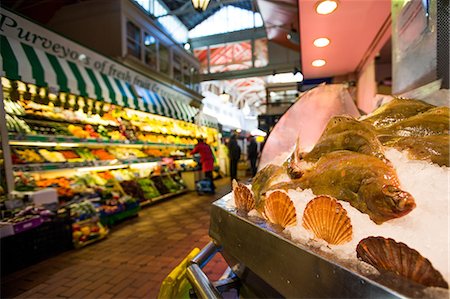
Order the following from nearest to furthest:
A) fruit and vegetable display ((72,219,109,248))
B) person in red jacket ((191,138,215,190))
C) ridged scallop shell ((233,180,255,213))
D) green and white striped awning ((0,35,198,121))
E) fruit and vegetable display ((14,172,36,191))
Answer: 1. ridged scallop shell ((233,180,255,213))
2. fruit and vegetable display ((72,219,109,248))
3. fruit and vegetable display ((14,172,36,191))
4. green and white striped awning ((0,35,198,121))
5. person in red jacket ((191,138,215,190))

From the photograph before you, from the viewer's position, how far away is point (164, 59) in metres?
11.6

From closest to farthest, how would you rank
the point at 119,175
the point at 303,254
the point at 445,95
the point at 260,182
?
the point at 303,254
the point at 445,95
the point at 260,182
the point at 119,175

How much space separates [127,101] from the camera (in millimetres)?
7602

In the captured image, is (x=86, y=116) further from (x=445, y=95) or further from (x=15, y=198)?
(x=445, y=95)

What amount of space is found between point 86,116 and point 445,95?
7108mm

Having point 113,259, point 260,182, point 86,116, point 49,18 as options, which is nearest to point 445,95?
point 260,182

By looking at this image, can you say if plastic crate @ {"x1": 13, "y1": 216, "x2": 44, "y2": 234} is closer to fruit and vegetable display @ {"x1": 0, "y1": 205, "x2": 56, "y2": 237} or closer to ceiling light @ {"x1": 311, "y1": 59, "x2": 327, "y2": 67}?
fruit and vegetable display @ {"x1": 0, "y1": 205, "x2": 56, "y2": 237}

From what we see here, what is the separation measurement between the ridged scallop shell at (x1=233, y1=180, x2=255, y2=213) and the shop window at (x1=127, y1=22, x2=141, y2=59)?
8997mm

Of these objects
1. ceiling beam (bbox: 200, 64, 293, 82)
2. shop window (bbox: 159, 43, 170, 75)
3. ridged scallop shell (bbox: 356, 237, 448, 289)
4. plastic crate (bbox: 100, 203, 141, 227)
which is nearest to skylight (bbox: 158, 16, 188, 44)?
ceiling beam (bbox: 200, 64, 293, 82)

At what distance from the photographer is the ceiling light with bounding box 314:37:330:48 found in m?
4.70

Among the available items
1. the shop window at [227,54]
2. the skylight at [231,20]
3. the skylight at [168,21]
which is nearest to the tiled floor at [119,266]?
the skylight at [168,21]

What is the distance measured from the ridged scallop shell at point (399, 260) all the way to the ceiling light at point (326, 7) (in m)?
3.53

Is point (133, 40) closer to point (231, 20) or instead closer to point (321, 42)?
point (321, 42)

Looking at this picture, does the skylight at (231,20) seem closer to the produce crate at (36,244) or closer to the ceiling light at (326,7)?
the ceiling light at (326,7)
